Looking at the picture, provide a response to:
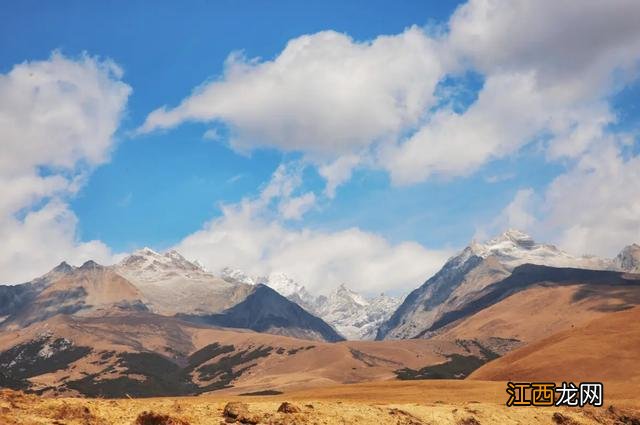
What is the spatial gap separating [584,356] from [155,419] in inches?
4090

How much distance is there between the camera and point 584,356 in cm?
11888

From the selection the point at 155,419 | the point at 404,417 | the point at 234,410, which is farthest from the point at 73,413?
the point at 404,417

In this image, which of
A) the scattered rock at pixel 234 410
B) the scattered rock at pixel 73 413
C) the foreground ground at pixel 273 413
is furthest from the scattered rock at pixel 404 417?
the scattered rock at pixel 73 413

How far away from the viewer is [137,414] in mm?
36812

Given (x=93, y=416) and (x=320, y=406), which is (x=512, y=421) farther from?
(x=93, y=416)

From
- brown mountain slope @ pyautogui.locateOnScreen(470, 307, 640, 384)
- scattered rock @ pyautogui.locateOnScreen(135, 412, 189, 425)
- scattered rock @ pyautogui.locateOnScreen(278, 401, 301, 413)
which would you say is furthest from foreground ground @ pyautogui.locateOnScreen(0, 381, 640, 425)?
brown mountain slope @ pyautogui.locateOnScreen(470, 307, 640, 384)

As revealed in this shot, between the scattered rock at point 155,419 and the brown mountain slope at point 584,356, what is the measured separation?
86.2m

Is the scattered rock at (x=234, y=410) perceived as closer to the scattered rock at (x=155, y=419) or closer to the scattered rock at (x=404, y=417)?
the scattered rock at (x=155, y=419)

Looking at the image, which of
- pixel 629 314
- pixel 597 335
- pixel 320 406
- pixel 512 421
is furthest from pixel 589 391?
pixel 629 314

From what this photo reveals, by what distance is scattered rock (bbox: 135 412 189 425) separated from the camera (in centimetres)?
3409

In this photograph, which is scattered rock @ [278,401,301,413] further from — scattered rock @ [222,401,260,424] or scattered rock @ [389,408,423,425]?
scattered rock @ [389,408,423,425]

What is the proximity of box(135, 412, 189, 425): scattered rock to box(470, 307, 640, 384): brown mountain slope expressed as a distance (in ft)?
283

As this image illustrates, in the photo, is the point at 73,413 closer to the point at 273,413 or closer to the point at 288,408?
the point at 273,413

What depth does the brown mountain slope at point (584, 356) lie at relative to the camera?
110 meters
